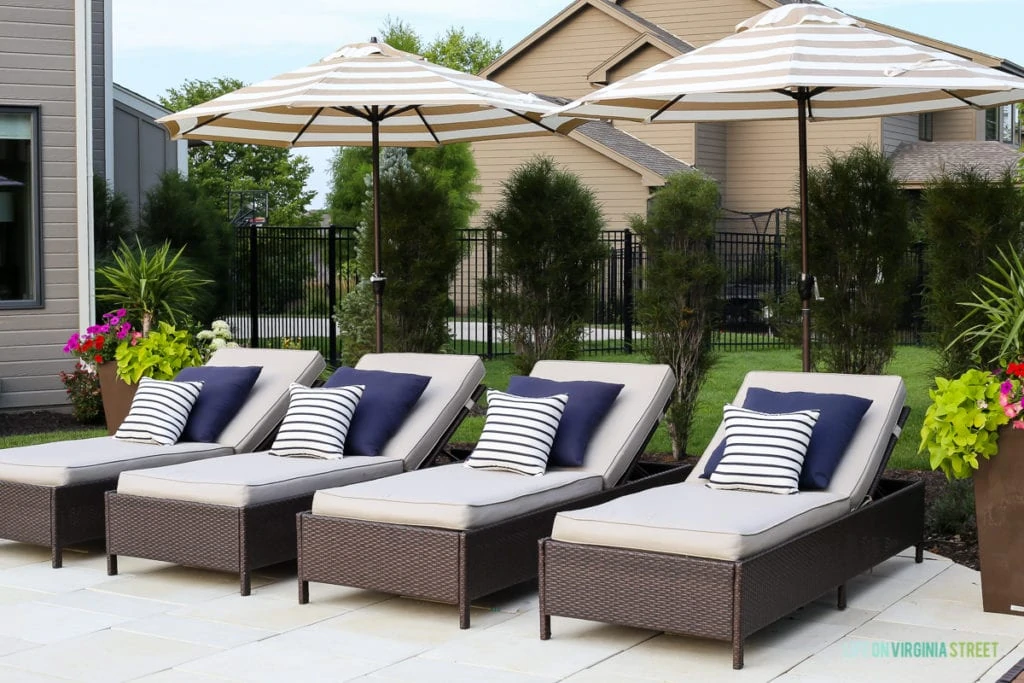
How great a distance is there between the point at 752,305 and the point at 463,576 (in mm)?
14693

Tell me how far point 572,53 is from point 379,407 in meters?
19.9

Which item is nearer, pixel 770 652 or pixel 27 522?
pixel 770 652

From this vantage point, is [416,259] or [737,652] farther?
[416,259]

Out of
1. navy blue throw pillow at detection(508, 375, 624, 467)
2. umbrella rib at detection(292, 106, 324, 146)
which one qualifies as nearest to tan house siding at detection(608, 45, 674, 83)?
umbrella rib at detection(292, 106, 324, 146)

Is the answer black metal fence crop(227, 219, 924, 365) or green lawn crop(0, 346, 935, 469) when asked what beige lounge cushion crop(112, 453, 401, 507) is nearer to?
green lawn crop(0, 346, 935, 469)

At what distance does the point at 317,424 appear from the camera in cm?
650

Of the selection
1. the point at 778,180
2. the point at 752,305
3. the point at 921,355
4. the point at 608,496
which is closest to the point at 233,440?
the point at 608,496

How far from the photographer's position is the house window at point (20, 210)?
11164 millimetres

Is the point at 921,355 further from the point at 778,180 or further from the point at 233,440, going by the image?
the point at 233,440

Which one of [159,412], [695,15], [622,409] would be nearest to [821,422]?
[622,409]

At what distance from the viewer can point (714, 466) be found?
19.2 feet

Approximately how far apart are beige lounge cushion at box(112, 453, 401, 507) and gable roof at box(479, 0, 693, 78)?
1847cm

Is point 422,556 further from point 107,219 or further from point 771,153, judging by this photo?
point 771,153

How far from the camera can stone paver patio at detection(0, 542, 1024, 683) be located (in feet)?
14.8
